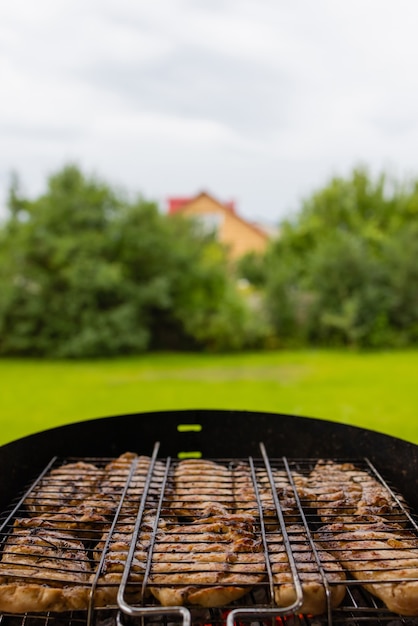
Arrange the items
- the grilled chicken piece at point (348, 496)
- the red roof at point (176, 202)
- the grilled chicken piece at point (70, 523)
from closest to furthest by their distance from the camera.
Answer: the grilled chicken piece at point (70, 523) < the grilled chicken piece at point (348, 496) < the red roof at point (176, 202)

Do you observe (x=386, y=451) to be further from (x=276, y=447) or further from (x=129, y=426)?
(x=129, y=426)

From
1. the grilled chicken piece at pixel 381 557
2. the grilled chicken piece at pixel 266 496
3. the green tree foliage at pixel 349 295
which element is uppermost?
the green tree foliage at pixel 349 295

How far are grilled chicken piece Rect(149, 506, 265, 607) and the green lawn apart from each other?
4.23 meters

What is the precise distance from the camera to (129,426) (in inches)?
117

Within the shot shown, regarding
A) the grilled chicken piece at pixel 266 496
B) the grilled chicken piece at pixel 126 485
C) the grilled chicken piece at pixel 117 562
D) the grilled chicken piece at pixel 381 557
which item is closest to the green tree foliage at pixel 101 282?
the grilled chicken piece at pixel 126 485

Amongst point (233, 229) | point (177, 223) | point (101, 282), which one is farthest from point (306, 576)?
point (233, 229)

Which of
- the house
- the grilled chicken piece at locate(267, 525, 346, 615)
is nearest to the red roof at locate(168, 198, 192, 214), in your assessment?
the house

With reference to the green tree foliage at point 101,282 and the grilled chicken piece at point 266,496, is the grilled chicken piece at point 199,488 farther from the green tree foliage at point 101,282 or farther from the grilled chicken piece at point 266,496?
the green tree foliage at point 101,282

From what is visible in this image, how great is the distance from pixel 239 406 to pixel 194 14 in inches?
208

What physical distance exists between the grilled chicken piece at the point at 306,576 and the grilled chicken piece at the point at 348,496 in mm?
272

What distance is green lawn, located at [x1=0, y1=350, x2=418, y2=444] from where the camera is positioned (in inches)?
271

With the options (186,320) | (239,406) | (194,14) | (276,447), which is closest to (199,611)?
(276,447)

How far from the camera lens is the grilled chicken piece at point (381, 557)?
1582 millimetres

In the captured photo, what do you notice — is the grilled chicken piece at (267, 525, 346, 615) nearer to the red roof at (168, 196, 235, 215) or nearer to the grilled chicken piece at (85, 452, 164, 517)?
the grilled chicken piece at (85, 452, 164, 517)
